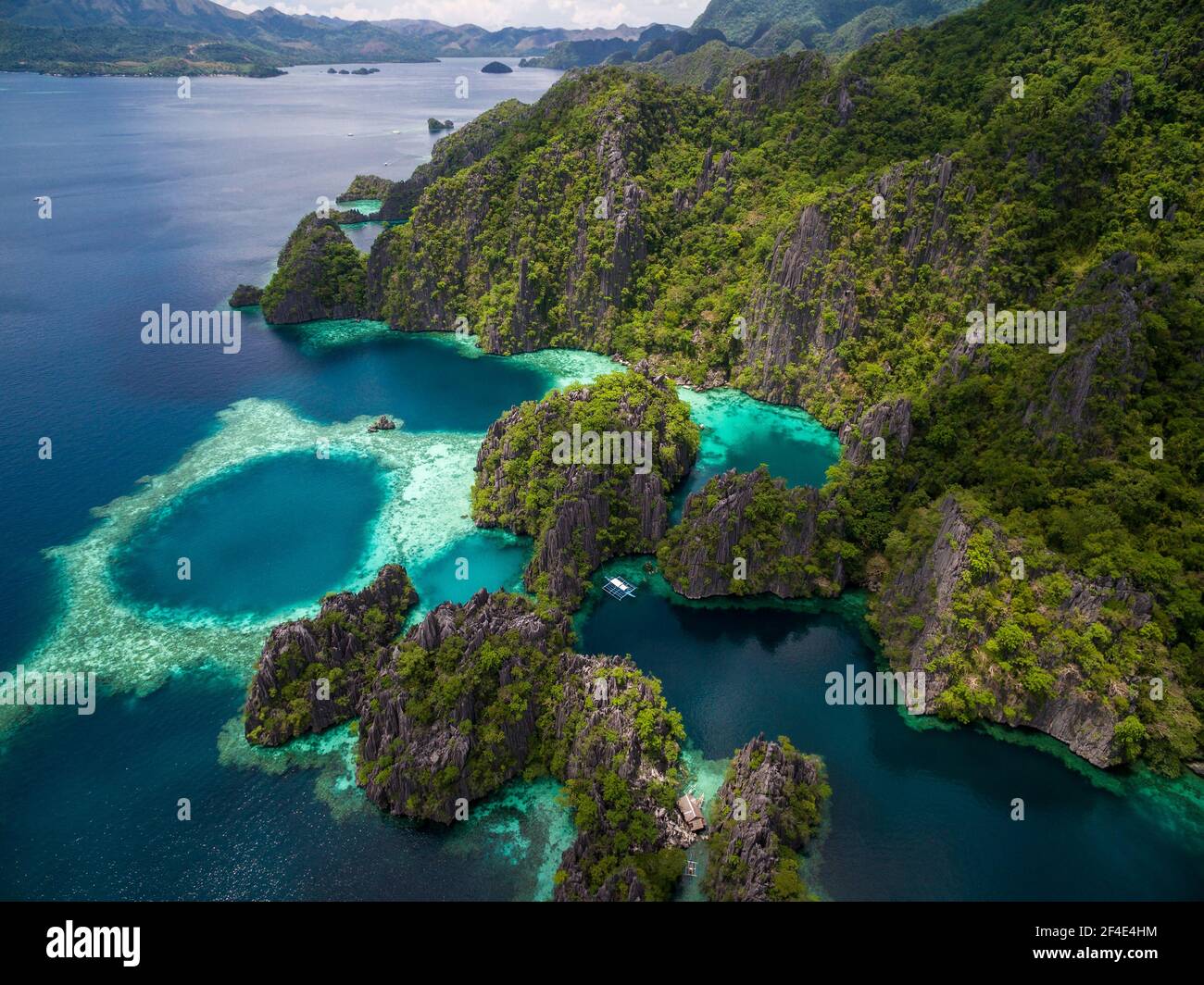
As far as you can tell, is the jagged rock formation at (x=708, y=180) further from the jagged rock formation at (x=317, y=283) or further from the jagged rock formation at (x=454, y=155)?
the jagged rock formation at (x=317, y=283)

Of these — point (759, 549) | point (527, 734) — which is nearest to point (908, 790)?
point (759, 549)

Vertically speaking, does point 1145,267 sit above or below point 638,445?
above

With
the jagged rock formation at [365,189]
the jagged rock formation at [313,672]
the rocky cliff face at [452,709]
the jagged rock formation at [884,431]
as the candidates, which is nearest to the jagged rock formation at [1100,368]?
the jagged rock formation at [884,431]

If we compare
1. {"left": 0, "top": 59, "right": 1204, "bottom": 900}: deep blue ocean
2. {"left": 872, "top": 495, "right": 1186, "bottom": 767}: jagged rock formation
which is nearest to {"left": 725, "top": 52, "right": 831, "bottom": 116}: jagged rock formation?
{"left": 0, "top": 59, "right": 1204, "bottom": 900}: deep blue ocean

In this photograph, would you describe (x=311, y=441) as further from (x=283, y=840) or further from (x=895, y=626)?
(x=895, y=626)

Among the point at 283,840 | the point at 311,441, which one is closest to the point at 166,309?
the point at 311,441

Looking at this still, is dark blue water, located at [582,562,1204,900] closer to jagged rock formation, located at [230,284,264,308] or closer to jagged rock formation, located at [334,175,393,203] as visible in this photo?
jagged rock formation, located at [230,284,264,308]
